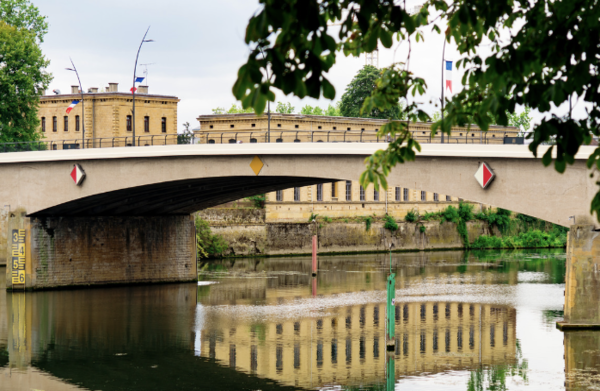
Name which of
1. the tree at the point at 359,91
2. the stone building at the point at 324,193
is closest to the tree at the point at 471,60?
the stone building at the point at 324,193

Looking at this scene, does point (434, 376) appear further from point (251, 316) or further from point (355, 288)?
point (355, 288)

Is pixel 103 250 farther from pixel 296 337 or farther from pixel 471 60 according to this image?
pixel 471 60

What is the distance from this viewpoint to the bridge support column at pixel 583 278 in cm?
2373

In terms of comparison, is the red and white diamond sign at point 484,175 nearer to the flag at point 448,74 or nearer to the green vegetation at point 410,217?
the flag at point 448,74

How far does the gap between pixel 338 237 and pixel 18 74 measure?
27325 millimetres

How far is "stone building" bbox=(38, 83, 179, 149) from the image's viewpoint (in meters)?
72.4

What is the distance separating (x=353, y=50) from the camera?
9289 mm

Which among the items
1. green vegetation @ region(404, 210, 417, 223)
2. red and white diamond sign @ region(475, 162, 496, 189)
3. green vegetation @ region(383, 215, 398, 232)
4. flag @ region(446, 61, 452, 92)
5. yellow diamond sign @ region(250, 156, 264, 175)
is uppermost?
flag @ region(446, 61, 452, 92)

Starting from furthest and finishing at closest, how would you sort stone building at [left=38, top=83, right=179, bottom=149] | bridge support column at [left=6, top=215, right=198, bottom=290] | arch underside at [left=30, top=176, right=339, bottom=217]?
stone building at [left=38, top=83, right=179, bottom=149]
bridge support column at [left=6, top=215, right=198, bottom=290]
arch underside at [left=30, top=176, right=339, bottom=217]

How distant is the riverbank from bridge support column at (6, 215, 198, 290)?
16.2 meters

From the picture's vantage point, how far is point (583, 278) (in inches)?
934

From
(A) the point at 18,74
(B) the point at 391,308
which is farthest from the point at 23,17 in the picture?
(B) the point at 391,308

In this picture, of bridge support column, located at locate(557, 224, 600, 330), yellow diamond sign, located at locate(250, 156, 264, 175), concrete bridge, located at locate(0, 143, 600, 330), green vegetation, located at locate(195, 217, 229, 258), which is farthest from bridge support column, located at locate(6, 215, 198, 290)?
bridge support column, located at locate(557, 224, 600, 330)

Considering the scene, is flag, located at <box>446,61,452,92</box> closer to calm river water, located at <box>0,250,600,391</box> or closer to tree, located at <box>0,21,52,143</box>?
calm river water, located at <box>0,250,600,391</box>
